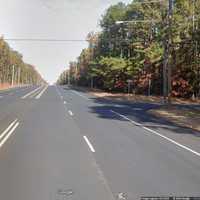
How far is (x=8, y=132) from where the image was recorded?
1830 cm

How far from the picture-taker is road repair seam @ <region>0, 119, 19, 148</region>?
15.8 m

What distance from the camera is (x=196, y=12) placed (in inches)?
2413

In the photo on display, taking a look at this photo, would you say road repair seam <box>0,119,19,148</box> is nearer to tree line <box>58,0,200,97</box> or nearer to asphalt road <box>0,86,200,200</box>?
asphalt road <box>0,86,200,200</box>

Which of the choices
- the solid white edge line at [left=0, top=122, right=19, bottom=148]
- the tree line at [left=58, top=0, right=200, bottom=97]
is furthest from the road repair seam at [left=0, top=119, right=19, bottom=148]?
the tree line at [left=58, top=0, right=200, bottom=97]

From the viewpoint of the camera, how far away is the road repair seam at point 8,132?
15.8 metres

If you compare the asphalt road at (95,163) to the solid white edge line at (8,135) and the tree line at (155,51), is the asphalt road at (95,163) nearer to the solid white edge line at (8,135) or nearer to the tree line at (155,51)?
the solid white edge line at (8,135)

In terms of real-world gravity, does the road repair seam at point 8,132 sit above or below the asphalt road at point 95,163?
below

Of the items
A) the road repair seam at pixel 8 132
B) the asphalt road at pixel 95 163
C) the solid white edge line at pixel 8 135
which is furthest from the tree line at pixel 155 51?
the asphalt road at pixel 95 163

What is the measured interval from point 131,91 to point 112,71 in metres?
4.45

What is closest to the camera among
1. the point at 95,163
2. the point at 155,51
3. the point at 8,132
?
the point at 95,163

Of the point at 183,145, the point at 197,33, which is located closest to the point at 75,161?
the point at 183,145

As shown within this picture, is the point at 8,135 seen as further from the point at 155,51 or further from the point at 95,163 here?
the point at 155,51

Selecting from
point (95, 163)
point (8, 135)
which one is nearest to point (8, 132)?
point (8, 135)

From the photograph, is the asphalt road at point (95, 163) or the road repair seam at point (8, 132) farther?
the road repair seam at point (8, 132)
